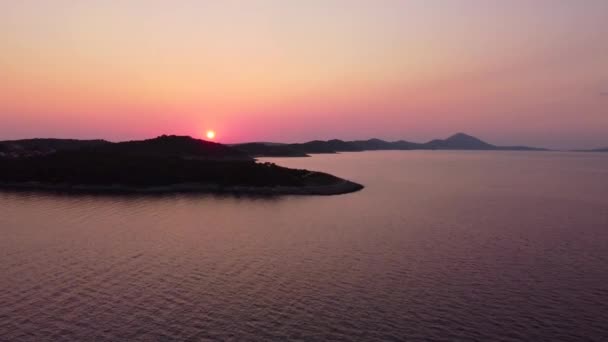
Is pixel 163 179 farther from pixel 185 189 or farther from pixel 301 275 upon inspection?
pixel 301 275

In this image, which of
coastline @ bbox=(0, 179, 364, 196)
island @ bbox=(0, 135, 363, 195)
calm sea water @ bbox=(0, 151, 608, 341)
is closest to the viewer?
calm sea water @ bbox=(0, 151, 608, 341)

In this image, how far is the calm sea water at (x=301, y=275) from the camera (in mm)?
33688

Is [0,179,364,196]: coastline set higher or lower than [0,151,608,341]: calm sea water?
higher

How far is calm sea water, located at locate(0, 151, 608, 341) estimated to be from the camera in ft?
111

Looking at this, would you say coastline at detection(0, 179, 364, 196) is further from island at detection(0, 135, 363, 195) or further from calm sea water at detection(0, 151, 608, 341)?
calm sea water at detection(0, 151, 608, 341)

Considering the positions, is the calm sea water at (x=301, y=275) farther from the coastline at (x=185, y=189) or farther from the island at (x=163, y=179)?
the island at (x=163, y=179)

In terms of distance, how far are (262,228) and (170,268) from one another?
93.3ft

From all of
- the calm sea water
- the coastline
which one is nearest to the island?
the coastline

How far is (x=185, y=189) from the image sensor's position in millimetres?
137625

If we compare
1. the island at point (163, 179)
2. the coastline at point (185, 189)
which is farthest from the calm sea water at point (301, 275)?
the island at point (163, 179)

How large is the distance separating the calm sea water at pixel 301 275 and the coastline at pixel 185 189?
3744 cm

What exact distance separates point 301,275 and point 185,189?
322ft

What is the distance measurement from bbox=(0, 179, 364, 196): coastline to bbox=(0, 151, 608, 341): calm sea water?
3744 cm

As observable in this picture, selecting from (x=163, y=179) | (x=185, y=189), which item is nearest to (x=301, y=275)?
(x=185, y=189)
